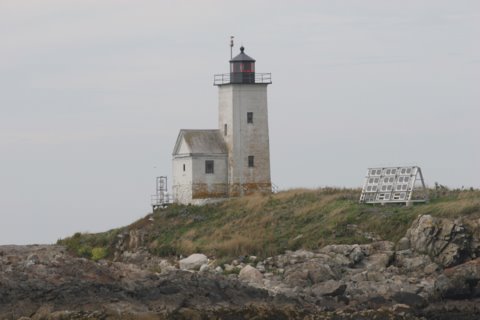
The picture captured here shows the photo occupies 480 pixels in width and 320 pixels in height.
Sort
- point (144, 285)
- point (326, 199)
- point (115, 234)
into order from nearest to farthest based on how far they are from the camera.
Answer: point (144, 285) → point (326, 199) → point (115, 234)

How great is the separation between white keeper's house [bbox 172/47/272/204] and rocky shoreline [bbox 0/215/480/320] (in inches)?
320

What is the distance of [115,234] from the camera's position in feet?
164

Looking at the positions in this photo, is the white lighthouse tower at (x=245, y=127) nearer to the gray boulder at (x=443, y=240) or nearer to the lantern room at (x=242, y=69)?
the lantern room at (x=242, y=69)

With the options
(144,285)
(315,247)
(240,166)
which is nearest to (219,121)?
(240,166)

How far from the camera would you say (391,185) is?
45.1 metres

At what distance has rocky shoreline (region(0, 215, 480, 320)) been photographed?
35281 mm

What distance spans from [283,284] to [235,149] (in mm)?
12570

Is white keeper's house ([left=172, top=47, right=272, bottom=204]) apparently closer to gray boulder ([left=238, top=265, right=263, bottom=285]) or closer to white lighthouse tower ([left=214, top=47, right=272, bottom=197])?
white lighthouse tower ([left=214, top=47, right=272, bottom=197])

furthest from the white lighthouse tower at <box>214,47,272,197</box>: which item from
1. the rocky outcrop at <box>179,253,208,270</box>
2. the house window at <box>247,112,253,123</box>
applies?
the rocky outcrop at <box>179,253,208,270</box>

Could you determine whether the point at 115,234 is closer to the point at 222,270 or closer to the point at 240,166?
the point at 240,166

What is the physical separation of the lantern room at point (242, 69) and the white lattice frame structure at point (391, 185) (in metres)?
6.92

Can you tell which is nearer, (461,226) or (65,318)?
(65,318)

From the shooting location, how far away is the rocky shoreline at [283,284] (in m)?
35.3

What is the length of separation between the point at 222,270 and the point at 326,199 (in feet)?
19.9
